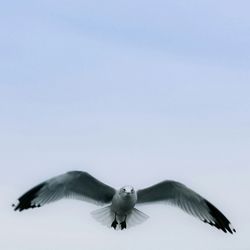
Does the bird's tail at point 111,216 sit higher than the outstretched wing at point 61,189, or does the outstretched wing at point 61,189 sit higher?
the outstretched wing at point 61,189

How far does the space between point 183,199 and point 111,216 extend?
102cm

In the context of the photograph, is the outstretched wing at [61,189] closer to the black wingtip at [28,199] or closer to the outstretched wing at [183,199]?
the black wingtip at [28,199]

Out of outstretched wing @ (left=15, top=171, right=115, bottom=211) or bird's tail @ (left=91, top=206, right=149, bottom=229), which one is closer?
outstretched wing @ (left=15, top=171, right=115, bottom=211)

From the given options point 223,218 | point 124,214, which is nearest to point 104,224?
point 124,214

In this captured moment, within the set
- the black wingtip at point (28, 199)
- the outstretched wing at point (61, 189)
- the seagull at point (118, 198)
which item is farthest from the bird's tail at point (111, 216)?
the black wingtip at point (28, 199)

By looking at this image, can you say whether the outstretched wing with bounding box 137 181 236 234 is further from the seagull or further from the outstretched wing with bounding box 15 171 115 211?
the outstretched wing with bounding box 15 171 115 211

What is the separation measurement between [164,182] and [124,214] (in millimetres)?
709

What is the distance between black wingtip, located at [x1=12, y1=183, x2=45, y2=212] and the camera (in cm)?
2014

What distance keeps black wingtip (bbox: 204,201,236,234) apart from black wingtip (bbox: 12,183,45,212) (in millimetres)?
2383

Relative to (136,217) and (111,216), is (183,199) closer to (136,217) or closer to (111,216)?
(136,217)

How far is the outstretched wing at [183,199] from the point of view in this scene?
2048 centimetres

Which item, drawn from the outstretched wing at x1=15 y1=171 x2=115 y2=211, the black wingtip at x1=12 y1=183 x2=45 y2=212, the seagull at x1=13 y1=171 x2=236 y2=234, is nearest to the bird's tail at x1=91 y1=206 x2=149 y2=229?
the seagull at x1=13 y1=171 x2=236 y2=234

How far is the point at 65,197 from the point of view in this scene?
66.5 ft

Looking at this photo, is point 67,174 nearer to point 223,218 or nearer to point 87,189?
point 87,189
